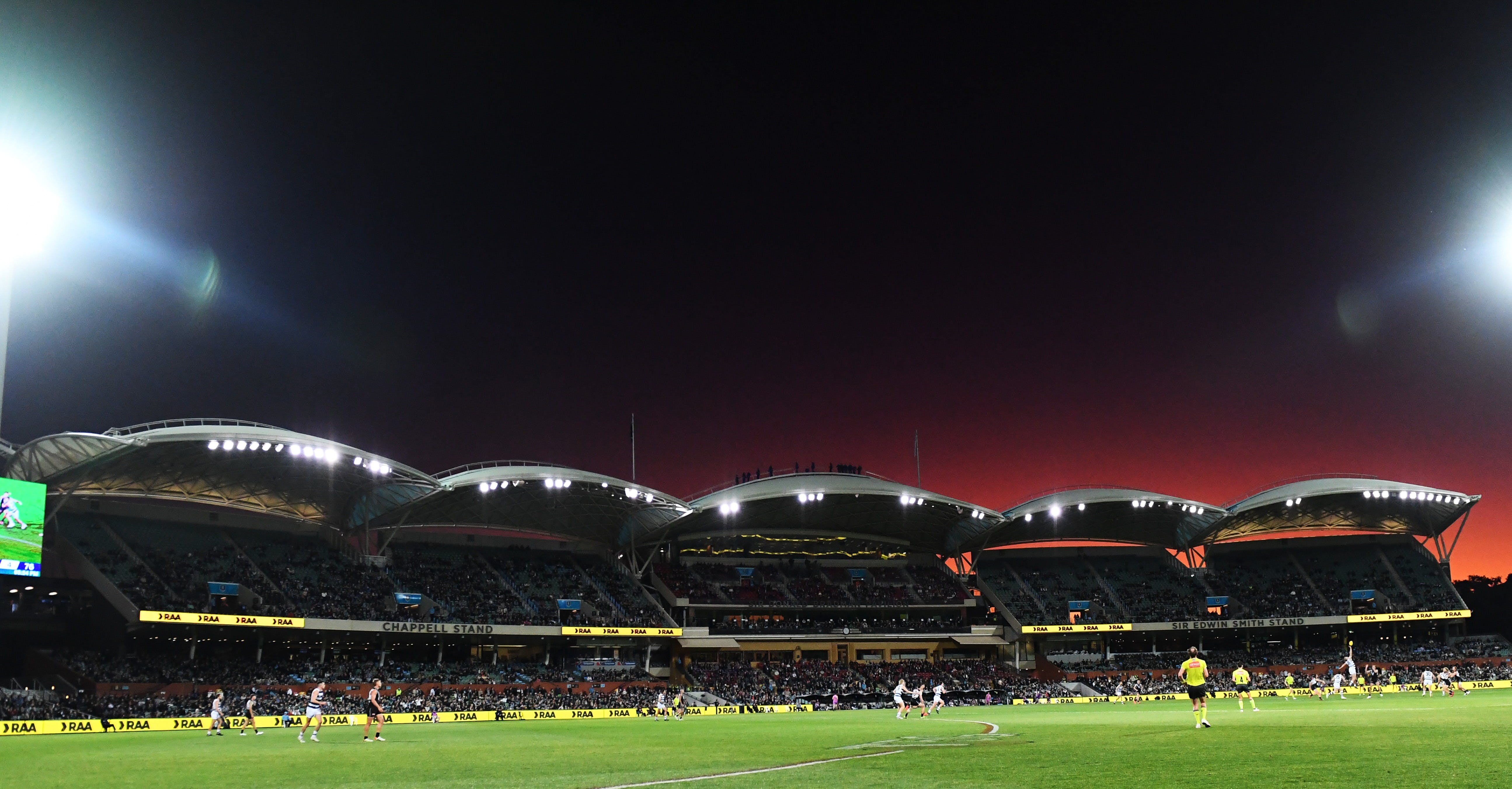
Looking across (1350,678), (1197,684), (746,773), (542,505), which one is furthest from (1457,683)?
(746,773)

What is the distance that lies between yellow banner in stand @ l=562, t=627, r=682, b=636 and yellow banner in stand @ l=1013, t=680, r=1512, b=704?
84.1 feet

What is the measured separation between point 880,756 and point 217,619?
5067cm

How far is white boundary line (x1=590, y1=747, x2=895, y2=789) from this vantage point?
51.0 ft

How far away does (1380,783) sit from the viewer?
12117 millimetres

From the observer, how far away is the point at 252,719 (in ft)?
136

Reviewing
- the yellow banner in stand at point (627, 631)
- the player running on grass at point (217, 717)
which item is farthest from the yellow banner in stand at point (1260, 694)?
the player running on grass at point (217, 717)

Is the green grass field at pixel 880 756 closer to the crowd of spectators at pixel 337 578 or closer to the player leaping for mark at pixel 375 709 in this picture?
the player leaping for mark at pixel 375 709

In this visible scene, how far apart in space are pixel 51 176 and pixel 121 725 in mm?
43655

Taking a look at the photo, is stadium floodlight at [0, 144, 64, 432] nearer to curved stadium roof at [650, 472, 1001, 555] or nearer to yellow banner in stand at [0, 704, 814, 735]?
yellow banner in stand at [0, 704, 814, 735]

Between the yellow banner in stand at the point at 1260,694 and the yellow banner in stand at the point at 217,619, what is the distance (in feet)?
158

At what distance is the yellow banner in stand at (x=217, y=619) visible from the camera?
55969 mm

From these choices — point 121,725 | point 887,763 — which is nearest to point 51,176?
point 887,763

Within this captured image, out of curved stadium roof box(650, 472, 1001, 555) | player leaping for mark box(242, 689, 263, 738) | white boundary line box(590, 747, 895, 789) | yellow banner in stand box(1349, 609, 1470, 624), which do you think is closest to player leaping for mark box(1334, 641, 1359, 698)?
yellow banner in stand box(1349, 609, 1470, 624)

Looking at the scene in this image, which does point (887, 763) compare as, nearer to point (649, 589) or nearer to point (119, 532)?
point (119, 532)
